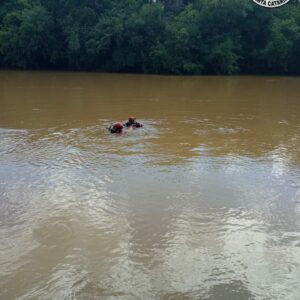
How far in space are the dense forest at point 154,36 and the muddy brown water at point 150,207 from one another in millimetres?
20479

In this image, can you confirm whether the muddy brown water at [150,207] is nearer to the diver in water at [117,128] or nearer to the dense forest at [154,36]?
the diver in water at [117,128]

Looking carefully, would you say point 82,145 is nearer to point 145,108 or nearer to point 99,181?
point 99,181

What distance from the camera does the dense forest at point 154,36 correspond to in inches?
1415

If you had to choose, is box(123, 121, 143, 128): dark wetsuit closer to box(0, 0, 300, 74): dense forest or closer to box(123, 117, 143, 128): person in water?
box(123, 117, 143, 128): person in water

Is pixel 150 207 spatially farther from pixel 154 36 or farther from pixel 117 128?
pixel 154 36

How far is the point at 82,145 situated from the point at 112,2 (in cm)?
2930

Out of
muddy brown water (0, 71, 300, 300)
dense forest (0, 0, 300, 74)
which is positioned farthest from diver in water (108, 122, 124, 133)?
dense forest (0, 0, 300, 74)

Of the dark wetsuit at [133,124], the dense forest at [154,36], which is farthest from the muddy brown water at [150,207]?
the dense forest at [154,36]

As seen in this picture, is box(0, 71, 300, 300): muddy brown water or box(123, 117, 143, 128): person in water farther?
box(123, 117, 143, 128): person in water

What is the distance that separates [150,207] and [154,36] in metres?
30.4

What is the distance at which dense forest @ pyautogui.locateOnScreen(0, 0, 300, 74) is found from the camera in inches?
1415

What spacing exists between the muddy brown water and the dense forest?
20479mm

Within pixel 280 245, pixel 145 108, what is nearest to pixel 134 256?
pixel 280 245

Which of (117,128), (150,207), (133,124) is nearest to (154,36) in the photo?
(133,124)
